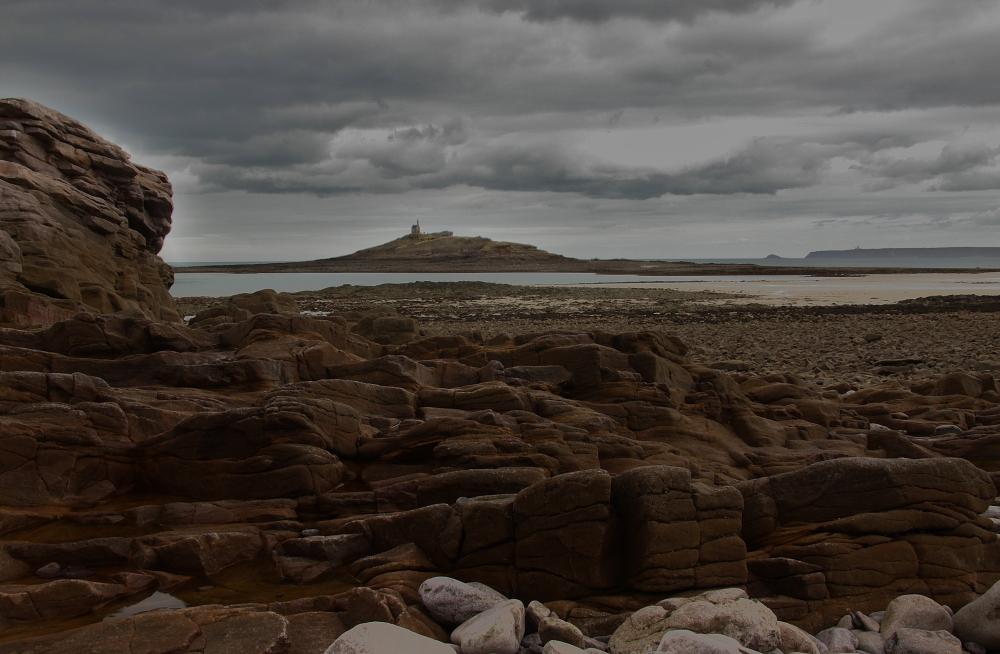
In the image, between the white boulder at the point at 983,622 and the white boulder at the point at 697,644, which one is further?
the white boulder at the point at 983,622

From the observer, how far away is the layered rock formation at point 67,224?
70.9 feet

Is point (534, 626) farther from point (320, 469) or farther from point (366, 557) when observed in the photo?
point (320, 469)

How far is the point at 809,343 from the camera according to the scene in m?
31.9

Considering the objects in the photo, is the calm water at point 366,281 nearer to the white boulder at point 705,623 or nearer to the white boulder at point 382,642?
the white boulder at point 382,642

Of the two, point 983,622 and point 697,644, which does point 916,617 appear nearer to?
point 983,622

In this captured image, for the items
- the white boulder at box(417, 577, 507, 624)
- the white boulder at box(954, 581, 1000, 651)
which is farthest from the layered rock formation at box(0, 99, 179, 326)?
the white boulder at box(954, 581, 1000, 651)

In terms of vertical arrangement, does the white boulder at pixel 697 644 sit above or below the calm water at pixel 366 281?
below

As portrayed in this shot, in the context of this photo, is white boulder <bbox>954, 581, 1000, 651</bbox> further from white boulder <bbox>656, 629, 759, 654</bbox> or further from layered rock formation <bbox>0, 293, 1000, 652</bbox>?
white boulder <bbox>656, 629, 759, 654</bbox>

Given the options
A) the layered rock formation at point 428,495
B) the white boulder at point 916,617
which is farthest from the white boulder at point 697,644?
the white boulder at point 916,617

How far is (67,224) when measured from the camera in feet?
90.5

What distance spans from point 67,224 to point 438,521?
2695 centimetres

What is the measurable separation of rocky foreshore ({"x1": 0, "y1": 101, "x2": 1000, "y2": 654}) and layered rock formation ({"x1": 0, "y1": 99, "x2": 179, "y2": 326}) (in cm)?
747

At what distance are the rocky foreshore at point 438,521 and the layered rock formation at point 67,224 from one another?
7471 mm

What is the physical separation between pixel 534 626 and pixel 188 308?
56281 mm
